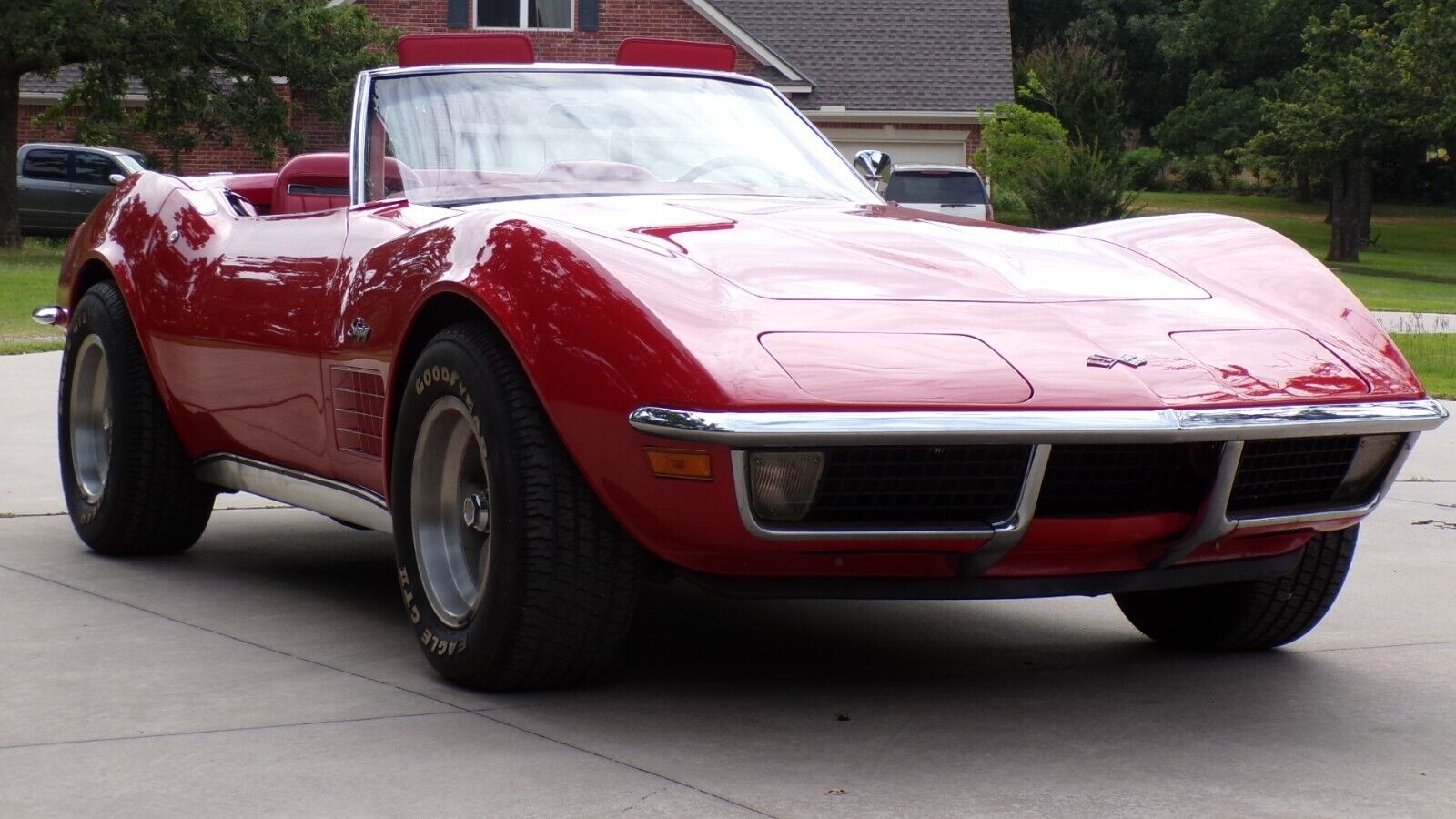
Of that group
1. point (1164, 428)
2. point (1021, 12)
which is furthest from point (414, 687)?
point (1021, 12)

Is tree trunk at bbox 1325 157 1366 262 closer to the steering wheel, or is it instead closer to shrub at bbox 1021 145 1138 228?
shrub at bbox 1021 145 1138 228

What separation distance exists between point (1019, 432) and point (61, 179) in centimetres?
2974

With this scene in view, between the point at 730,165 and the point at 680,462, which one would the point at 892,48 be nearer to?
the point at 730,165

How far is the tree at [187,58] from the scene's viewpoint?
25500 millimetres

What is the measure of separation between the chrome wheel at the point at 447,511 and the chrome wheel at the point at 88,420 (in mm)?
2204

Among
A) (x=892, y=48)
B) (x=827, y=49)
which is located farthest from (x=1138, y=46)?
(x=827, y=49)

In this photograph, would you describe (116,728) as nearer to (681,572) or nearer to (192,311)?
(681,572)

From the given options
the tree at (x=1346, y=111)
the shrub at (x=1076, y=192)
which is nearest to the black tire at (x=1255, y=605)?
the shrub at (x=1076, y=192)

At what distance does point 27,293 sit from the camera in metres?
19.5

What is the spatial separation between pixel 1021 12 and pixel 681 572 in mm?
72380

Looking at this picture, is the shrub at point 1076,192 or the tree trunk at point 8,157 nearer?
the tree trunk at point 8,157

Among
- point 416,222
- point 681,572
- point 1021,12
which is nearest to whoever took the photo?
point 681,572

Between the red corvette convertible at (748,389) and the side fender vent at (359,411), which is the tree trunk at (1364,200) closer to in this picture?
the red corvette convertible at (748,389)

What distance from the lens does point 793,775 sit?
131 inches
